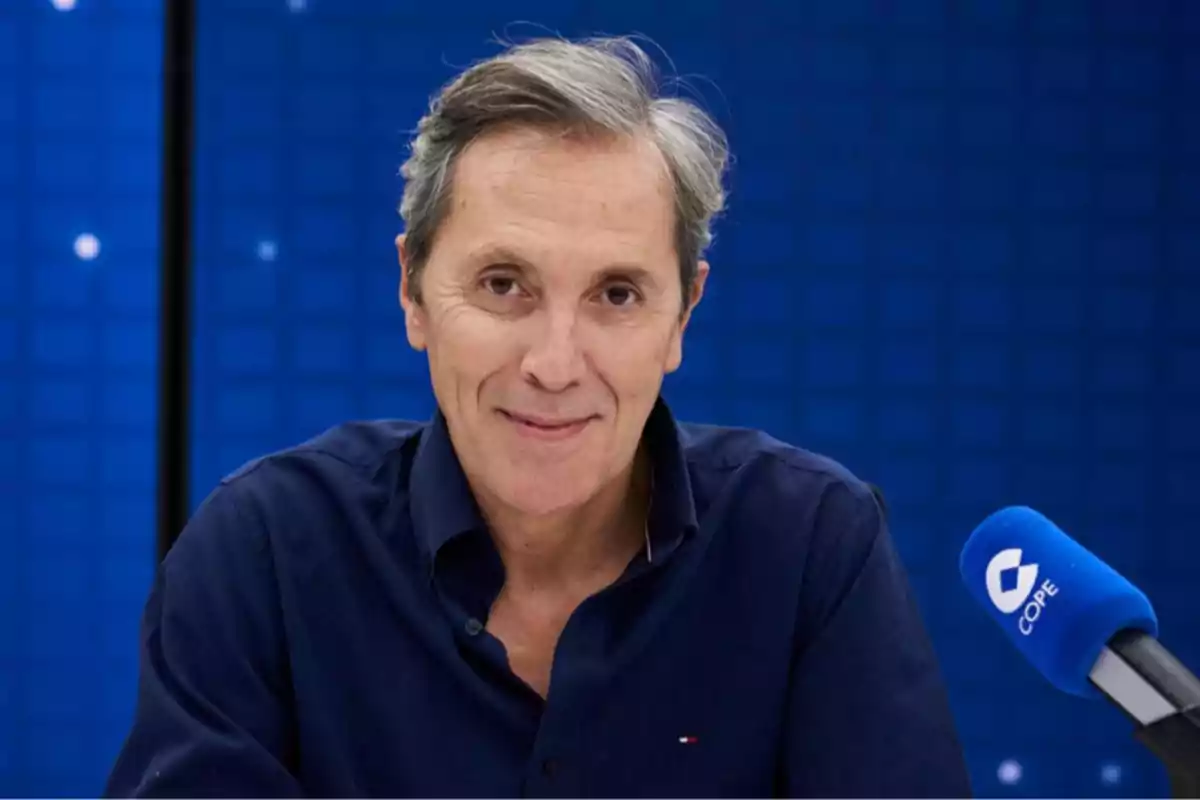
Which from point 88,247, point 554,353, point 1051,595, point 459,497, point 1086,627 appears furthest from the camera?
point 88,247

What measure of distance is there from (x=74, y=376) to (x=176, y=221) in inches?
13.0

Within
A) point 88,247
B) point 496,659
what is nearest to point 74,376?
point 88,247

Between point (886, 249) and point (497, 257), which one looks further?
point (886, 249)

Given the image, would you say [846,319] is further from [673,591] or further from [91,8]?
[91,8]

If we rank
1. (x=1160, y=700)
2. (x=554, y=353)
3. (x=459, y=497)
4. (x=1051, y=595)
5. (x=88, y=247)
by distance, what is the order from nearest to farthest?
(x=1160, y=700), (x=1051, y=595), (x=554, y=353), (x=459, y=497), (x=88, y=247)

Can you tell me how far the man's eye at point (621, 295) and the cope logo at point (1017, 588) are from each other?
1.26 ft

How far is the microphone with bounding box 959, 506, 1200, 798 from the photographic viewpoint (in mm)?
707

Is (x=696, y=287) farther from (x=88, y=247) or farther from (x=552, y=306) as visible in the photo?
(x=88, y=247)

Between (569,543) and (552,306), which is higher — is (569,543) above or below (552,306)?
below

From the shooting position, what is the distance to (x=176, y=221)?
2352 mm

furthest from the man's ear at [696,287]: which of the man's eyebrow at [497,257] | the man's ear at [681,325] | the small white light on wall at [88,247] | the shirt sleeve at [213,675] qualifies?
the small white light on wall at [88,247]

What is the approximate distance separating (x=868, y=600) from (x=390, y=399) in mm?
1280

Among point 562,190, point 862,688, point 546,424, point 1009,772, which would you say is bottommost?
point 1009,772

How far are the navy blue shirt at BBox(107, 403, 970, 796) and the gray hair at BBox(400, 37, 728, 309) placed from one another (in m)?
0.22
